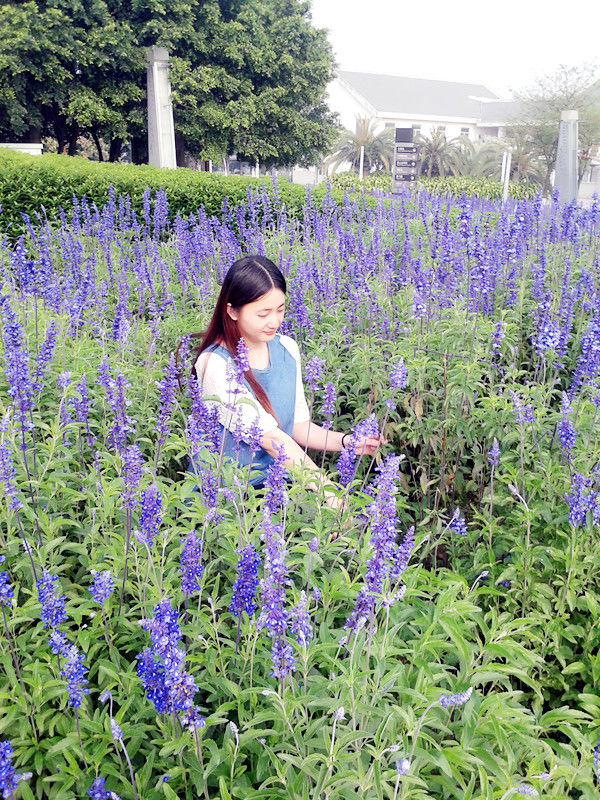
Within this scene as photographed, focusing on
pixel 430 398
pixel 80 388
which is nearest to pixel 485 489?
pixel 430 398

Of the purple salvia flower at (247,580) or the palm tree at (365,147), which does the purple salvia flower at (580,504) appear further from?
the palm tree at (365,147)

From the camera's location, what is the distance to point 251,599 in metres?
1.70

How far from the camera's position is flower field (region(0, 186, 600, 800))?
5.30ft

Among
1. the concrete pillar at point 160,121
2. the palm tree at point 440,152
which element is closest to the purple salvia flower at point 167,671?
the concrete pillar at point 160,121

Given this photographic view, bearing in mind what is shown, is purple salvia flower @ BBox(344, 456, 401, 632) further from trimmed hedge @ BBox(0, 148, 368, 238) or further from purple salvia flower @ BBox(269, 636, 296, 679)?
trimmed hedge @ BBox(0, 148, 368, 238)

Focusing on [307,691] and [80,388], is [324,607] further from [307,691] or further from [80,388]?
[80,388]

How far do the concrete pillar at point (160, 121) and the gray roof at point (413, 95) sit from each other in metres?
36.6

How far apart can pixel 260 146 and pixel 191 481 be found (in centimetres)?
2825

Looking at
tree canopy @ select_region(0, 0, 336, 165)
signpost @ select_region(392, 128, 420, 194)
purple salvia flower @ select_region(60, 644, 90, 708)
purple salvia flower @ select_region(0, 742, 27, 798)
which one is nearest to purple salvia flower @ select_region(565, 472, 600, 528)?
purple salvia flower @ select_region(60, 644, 90, 708)

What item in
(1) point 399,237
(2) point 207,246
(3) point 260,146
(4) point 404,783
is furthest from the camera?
(3) point 260,146

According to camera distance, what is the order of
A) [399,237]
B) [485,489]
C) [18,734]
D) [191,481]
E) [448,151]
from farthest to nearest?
1. [448,151]
2. [399,237]
3. [485,489]
4. [191,481]
5. [18,734]

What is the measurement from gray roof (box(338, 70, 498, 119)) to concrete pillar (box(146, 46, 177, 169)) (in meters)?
36.6

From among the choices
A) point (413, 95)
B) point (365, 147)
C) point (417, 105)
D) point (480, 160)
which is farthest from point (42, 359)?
point (413, 95)

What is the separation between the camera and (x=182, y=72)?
25.1 meters
